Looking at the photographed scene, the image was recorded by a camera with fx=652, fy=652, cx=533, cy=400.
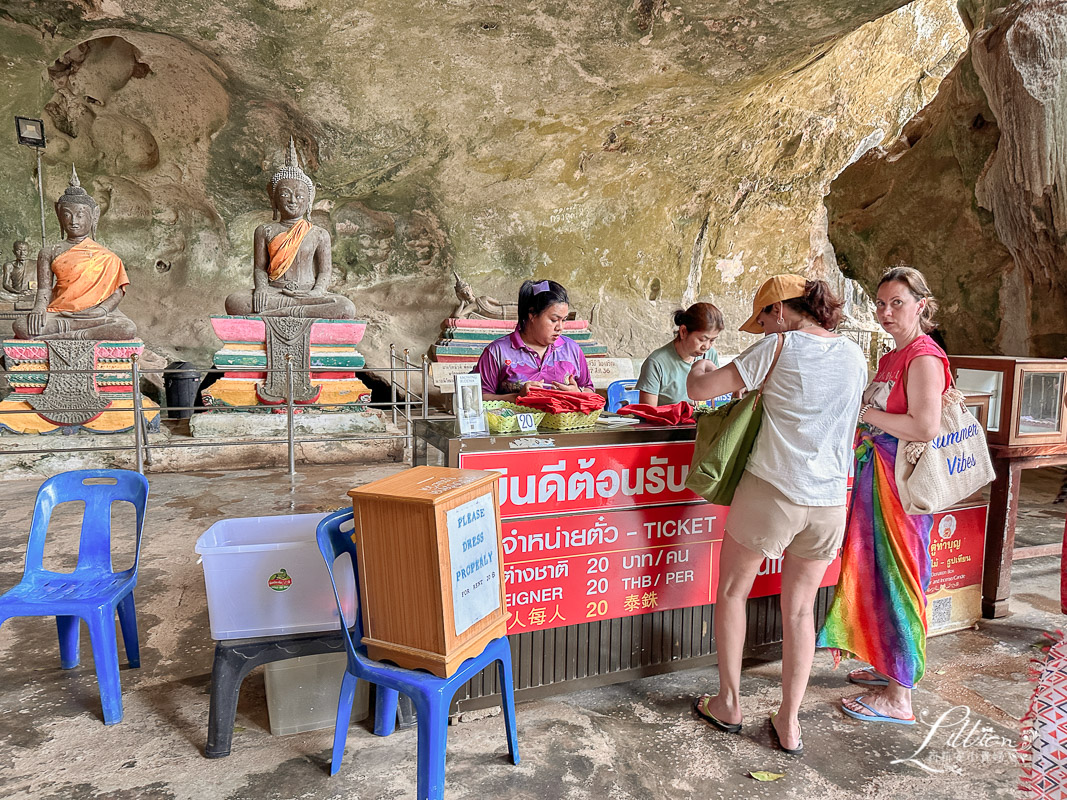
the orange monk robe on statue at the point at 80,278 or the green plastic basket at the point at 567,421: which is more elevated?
the orange monk robe on statue at the point at 80,278

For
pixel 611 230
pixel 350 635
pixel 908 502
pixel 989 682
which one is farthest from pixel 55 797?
pixel 611 230

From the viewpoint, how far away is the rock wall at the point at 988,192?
5680mm

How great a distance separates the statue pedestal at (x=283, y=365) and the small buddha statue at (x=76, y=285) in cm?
89

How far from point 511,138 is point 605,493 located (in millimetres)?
6755

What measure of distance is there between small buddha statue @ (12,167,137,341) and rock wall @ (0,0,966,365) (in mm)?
1871

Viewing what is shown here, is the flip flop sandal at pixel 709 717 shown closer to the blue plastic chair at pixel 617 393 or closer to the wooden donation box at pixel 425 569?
the wooden donation box at pixel 425 569

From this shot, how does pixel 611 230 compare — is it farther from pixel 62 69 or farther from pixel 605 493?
pixel 605 493

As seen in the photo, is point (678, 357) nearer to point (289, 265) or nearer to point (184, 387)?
point (289, 265)

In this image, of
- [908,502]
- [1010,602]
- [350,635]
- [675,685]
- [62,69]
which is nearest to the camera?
[350,635]

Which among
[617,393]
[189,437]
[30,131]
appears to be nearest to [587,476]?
[617,393]

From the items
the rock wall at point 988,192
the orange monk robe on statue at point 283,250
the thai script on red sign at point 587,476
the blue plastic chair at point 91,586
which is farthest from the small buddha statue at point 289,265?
the rock wall at point 988,192

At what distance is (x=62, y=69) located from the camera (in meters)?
7.79

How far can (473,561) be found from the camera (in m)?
1.67

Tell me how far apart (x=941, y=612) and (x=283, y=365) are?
17.9ft
